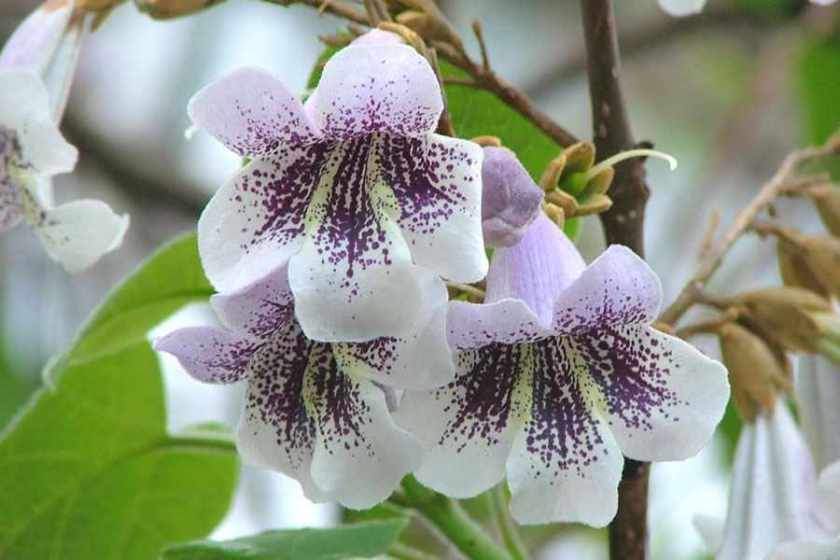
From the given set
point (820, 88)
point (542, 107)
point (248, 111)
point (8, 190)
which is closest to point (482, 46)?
point (248, 111)

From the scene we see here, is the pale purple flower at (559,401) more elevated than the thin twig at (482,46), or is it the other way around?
the thin twig at (482,46)

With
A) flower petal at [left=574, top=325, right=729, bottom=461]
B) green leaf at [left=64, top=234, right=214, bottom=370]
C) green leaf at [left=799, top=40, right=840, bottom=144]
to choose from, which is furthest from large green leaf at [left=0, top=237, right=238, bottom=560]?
green leaf at [left=799, top=40, right=840, bottom=144]

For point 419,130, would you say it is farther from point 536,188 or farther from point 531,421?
point 531,421

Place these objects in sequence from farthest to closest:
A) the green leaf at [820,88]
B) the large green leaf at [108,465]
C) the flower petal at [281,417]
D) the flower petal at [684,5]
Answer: the green leaf at [820,88], the large green leaf at [108,465], the flower petal at [684,5], the flower petal at [281,417]

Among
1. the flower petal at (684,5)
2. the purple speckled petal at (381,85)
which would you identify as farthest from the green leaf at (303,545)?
the flower petal at (684,5)

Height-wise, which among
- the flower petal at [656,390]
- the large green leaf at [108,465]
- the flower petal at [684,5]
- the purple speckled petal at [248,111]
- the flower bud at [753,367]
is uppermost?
the purple speckled petal at [248,111]

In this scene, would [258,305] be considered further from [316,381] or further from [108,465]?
[108,465]

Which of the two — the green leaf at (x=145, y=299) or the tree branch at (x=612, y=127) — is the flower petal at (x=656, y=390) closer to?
the tree branch at (x=612, y=127)
